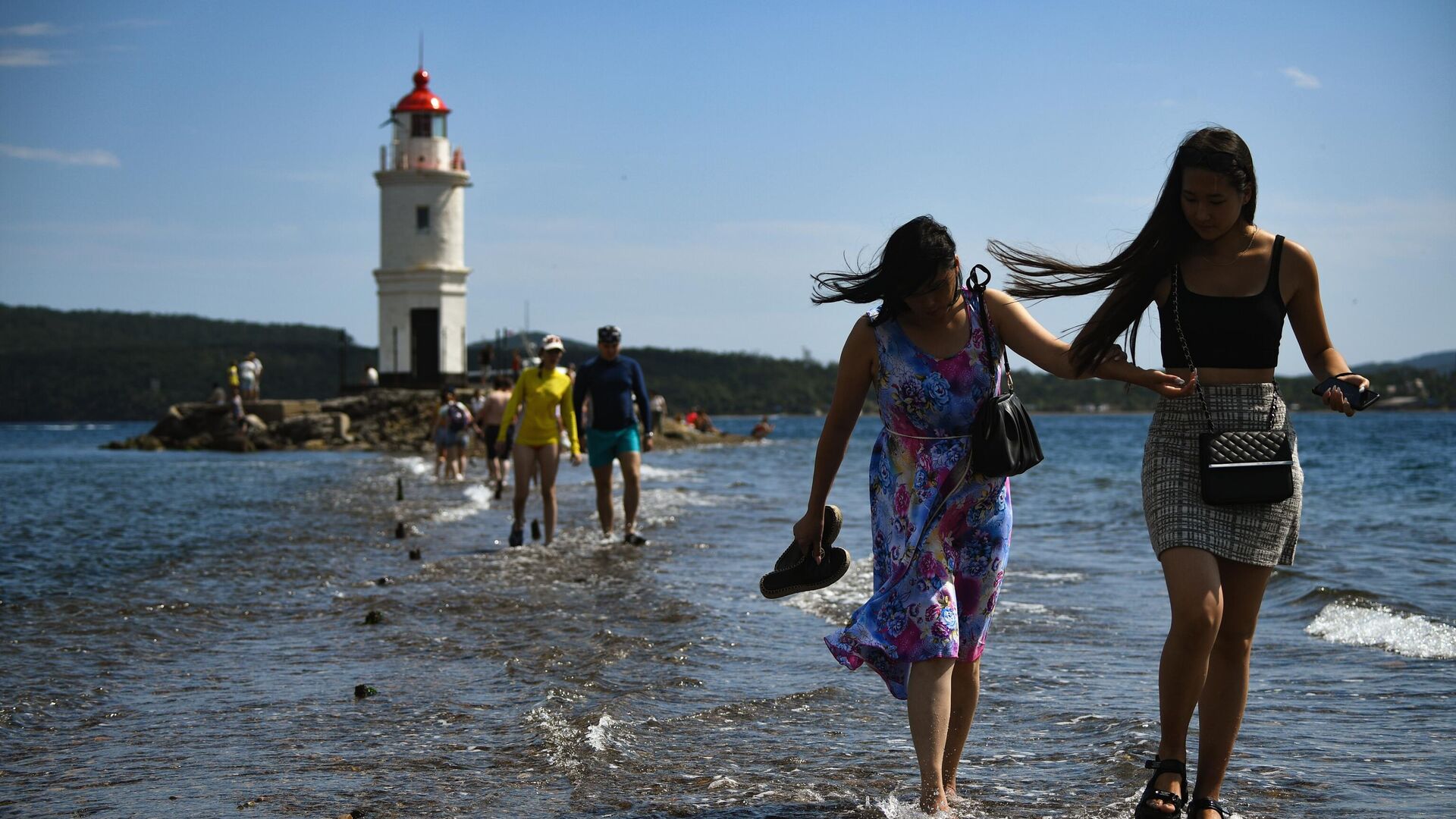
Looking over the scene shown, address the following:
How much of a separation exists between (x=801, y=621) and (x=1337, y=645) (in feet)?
10.1

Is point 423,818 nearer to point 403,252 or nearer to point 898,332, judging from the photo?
point 898,332

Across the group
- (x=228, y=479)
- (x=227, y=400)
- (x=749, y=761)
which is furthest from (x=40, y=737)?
(x=227, y=400)

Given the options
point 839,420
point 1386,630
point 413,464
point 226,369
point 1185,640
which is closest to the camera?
point 1185,640

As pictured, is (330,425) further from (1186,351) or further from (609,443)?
(1186,351)

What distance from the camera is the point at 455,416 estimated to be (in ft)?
78.1

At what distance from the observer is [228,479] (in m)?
27.1

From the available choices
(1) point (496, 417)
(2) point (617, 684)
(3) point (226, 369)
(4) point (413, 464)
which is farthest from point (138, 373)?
(2) point (617, 684)

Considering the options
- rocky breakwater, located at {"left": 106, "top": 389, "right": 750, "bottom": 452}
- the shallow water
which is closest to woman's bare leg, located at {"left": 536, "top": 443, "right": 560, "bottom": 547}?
the shallow water

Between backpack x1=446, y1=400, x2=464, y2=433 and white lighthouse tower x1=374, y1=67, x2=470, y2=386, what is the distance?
23.2m

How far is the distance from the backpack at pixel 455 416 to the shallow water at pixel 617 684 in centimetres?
940

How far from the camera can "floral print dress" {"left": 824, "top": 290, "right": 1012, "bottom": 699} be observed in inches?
156

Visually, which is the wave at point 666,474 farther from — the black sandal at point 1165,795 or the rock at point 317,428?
the black sandal at point 1165,795

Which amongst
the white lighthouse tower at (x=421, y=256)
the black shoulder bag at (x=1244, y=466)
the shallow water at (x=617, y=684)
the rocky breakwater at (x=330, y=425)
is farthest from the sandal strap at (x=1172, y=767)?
the white lighthouse tower at (x=421, y=256)

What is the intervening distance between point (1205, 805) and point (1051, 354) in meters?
1.41
